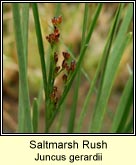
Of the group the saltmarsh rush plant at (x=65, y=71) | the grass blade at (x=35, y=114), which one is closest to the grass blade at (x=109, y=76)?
the saltmarsh rush plant at (x=65, y=71)

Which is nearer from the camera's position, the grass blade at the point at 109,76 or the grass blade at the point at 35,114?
the grass blade at the point at 35,114

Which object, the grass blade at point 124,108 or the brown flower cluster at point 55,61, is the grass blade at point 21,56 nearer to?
the brown flower cluster at point 55,61

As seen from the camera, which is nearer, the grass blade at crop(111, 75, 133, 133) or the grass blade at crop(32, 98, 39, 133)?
the grass blade at crop(32, 98, 39, 133)

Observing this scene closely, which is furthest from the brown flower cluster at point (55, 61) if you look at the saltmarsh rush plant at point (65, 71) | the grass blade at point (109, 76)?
the grass blade at point (109, 76)

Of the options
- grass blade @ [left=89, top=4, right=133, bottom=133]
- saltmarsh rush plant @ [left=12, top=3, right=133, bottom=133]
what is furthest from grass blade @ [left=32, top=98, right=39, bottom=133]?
grass blade @ [left=89, top=4, right=133, bottom=133]

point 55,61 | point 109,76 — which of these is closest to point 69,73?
point 55,61

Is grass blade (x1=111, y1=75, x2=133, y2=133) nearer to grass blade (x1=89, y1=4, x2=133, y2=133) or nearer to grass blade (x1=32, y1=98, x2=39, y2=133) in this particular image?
grass blade (x1=89, y1=4, x2=133, y2=133)

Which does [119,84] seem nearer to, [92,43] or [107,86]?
[92,43]

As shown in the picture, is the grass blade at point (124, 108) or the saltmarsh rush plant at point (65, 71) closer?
the saltmarsh rush plant at point (65, 71)

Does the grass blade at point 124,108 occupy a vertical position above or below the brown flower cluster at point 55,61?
below

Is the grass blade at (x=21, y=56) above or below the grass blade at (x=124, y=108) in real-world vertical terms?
above

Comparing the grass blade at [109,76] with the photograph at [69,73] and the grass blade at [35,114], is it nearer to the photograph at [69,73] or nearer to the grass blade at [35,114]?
the photograph at [69,73]

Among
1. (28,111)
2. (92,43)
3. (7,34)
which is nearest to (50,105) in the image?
(28,111)
